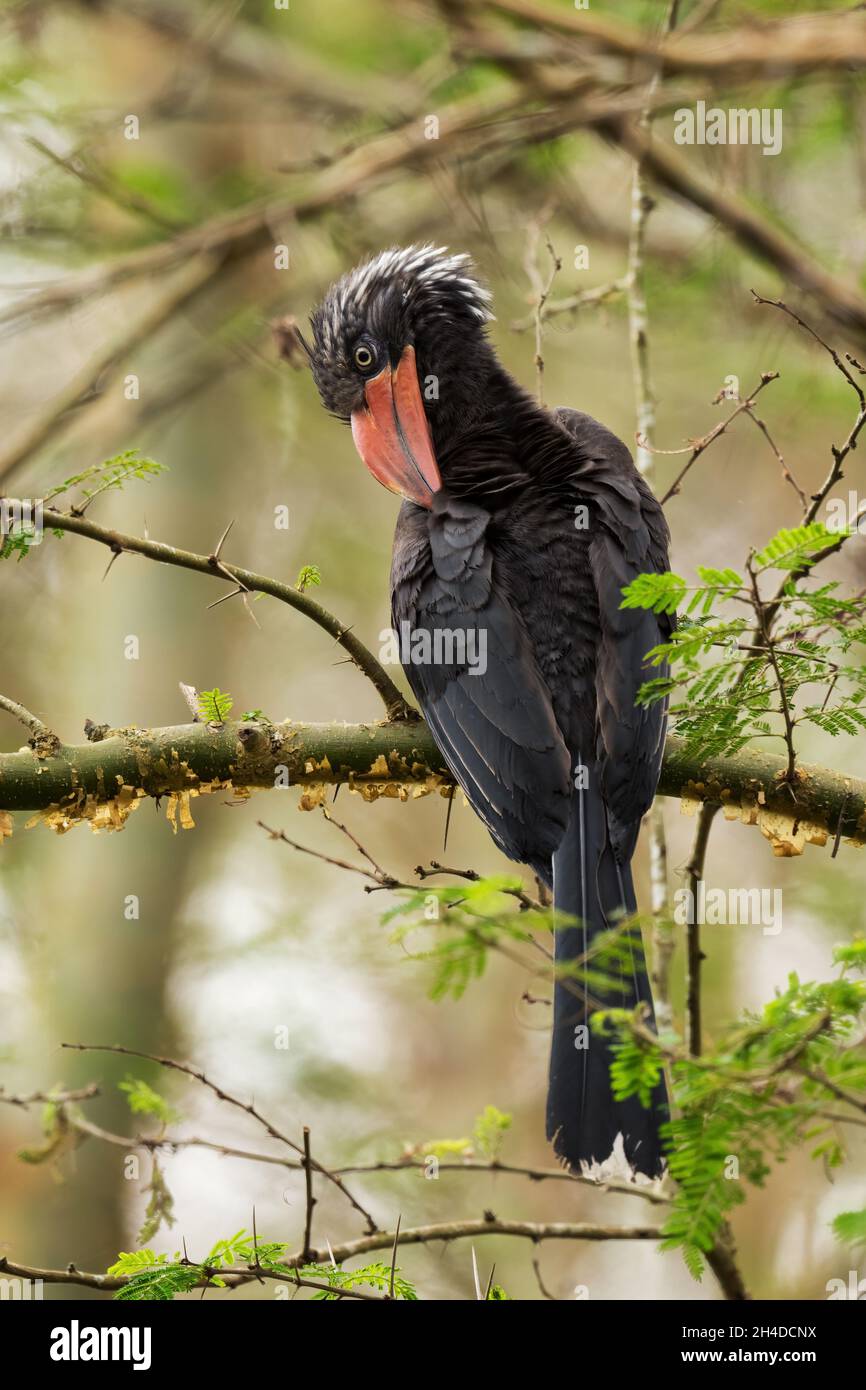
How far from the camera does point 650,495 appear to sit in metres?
3.57

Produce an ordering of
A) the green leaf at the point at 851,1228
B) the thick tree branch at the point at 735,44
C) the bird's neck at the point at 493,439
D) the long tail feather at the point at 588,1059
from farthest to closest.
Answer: the thick tree branch at the point at 735,44 → the bird's neck at the point at 493,439 → the long tail feather at the point at 588,1059 → the green leaf at the point at 851,1228

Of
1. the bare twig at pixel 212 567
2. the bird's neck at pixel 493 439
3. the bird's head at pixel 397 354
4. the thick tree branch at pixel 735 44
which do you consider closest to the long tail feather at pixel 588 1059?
the bare twig at pixel 212 567

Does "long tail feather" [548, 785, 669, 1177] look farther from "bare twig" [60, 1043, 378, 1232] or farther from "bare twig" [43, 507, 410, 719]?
"bare twig" [43, 507, 410, 719]

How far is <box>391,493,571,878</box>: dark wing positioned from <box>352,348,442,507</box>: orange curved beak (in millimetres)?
163

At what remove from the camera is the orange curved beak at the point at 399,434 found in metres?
3.57

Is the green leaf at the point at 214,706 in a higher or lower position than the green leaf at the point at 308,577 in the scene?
lower

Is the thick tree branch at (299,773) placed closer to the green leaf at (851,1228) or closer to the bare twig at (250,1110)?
the bare twig at (250,1110)

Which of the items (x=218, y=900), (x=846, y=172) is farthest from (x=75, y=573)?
(x=846, y=172)

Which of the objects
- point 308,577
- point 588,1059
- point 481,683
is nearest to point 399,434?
point 481,683

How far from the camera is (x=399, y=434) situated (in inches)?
146

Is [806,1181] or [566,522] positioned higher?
[566,522]

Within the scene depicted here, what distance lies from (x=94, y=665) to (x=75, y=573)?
88cm

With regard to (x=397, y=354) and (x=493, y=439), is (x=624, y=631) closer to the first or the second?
(x=493, y=439)
